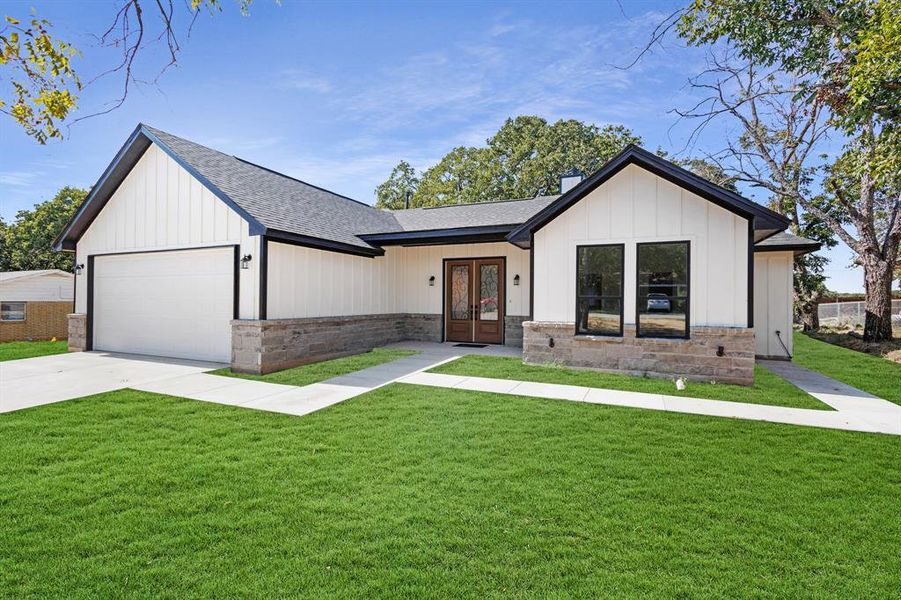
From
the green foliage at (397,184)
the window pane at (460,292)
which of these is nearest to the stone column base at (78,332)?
the window pane at (460,292)

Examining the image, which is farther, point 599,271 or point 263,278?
point 599,271

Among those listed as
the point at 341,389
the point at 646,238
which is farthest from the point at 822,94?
the point at 341,389

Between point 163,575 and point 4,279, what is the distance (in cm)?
2075

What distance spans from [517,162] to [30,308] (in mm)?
28313

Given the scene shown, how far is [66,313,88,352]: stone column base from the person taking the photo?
37.4ft

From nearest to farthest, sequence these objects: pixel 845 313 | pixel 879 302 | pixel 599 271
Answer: pixel 599 271, pixel 879 302, pixel 845 313

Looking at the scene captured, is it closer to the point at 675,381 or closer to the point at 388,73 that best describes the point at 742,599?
the point at 675,381

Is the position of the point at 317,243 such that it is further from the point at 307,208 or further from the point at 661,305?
the point at 661,305

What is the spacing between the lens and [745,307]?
758 centimetres

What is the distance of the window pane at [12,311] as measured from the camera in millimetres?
16219

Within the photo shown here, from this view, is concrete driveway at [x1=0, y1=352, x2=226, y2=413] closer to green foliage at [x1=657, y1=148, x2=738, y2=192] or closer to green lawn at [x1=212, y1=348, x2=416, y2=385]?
green lawn at [x1=212, y1=348, x2=416, y2=385]

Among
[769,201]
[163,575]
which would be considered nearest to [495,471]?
[163,575]

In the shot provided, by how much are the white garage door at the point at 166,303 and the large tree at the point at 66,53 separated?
16.9ft

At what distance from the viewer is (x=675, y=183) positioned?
8.01 m
